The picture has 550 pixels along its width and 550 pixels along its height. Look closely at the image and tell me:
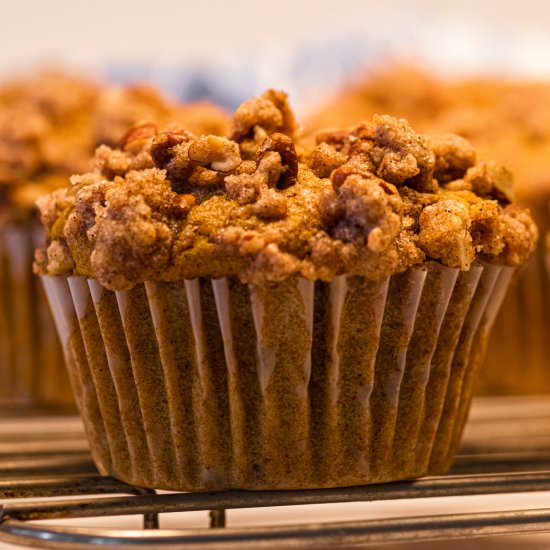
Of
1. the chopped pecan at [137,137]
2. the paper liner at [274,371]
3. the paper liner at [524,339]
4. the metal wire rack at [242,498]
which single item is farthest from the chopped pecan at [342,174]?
the paper liner at [524,339]

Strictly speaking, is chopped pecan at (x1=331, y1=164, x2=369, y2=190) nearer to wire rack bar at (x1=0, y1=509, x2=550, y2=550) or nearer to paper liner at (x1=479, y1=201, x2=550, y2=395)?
wire rack bar at (x1=0, y1=509, x2=550, y2=550)

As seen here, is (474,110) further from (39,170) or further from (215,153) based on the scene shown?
(215,153)

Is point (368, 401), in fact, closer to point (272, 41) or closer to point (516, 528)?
point (516, 528)

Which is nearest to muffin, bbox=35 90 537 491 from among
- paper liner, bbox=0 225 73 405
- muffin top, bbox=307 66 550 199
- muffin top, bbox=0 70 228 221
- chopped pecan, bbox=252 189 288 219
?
chopped pecan, bbox=252 189 288 219

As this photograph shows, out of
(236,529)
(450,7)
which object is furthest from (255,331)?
(450,7)

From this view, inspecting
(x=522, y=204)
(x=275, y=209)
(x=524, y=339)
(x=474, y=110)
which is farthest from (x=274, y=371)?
(x=474, y=110)
